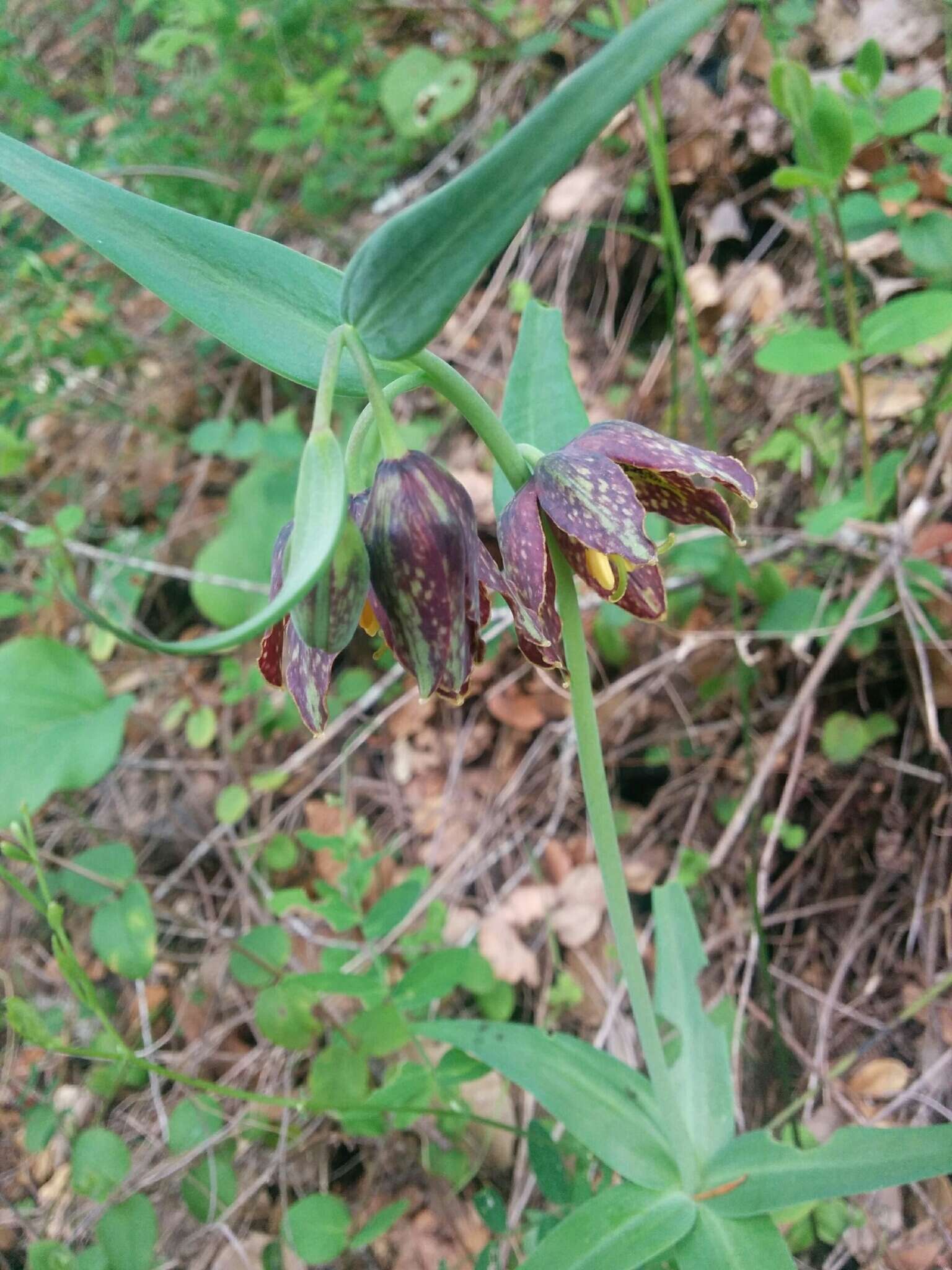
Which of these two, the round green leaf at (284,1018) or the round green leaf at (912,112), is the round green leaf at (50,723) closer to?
the round green leaf at (284,1018)

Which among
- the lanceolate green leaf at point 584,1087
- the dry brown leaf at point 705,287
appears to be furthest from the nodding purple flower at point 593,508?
the dry brown leaf at point 705,287

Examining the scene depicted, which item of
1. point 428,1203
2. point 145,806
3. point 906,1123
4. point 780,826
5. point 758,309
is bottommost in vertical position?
point 906,1123

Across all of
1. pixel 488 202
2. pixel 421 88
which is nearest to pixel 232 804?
pixel 488 202

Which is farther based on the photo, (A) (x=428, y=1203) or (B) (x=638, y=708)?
(B) (x=638, y=708)

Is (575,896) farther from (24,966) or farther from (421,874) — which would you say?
(24,966)

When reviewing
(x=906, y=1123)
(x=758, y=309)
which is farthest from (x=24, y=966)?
(x=758, y=309)

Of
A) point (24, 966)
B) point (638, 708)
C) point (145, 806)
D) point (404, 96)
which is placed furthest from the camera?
point (404, 96)
